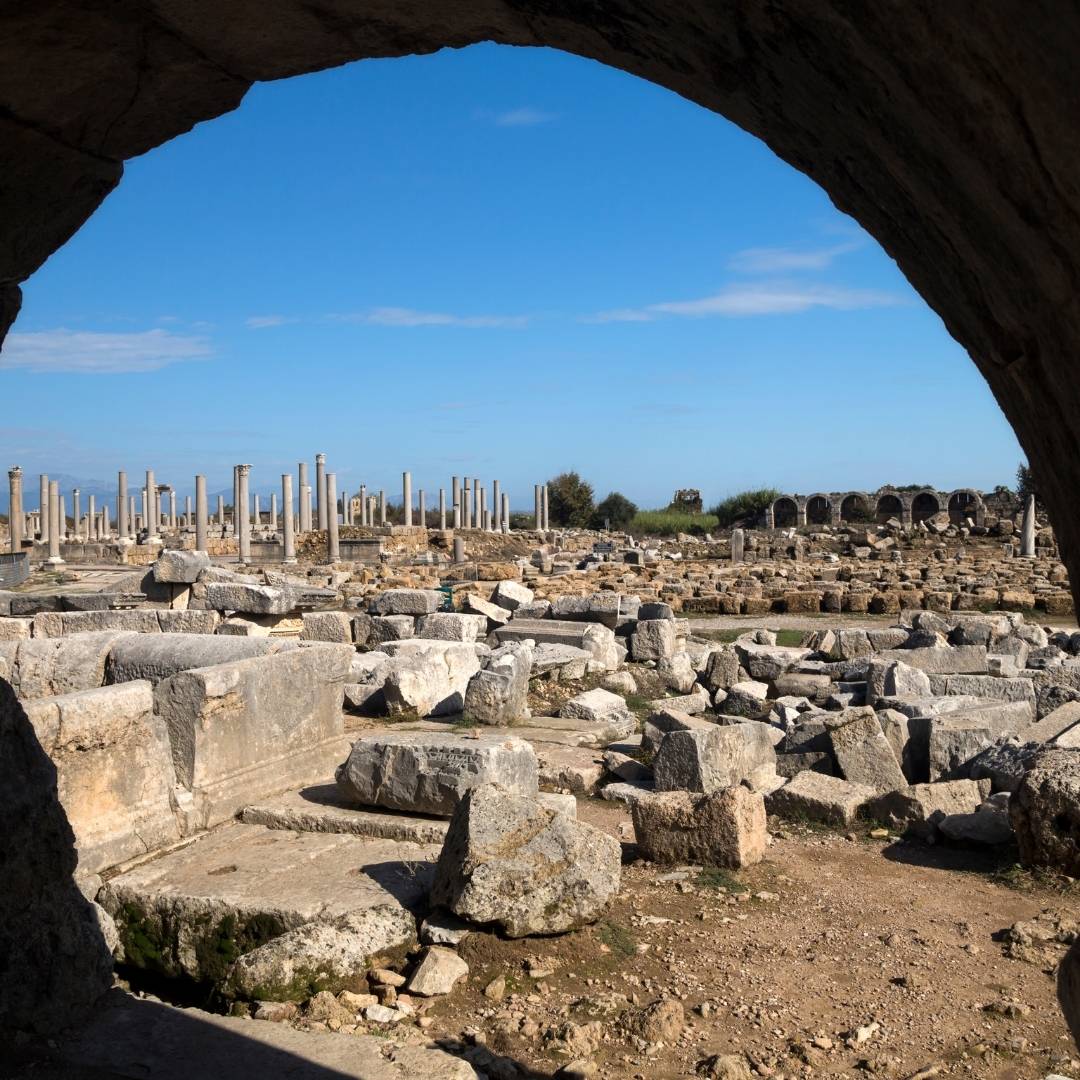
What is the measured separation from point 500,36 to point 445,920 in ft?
13.1

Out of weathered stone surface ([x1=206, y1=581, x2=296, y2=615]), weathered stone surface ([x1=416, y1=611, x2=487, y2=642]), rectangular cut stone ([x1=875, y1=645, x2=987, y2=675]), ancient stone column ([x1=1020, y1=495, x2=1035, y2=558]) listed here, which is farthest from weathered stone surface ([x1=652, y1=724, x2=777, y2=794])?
ancient stone column ([x1=1020, y1=495, x2=1035, y2=558])

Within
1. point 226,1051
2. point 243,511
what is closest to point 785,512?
point 243,511

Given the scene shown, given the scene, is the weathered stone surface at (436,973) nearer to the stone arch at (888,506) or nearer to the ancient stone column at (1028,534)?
the ancient stone column at (1028,534)

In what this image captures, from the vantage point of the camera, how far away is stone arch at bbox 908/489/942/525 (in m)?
49.7

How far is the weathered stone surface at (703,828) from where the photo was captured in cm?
626

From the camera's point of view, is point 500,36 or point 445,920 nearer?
point 500,36

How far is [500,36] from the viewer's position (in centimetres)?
251

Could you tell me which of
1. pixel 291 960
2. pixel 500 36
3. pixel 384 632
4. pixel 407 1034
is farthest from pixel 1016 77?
pixel 384 632

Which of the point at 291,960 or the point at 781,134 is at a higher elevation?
the point at 781,134

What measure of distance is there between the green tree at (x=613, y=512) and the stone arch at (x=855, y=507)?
14222mm

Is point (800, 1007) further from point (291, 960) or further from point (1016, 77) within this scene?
point (1016, 77)

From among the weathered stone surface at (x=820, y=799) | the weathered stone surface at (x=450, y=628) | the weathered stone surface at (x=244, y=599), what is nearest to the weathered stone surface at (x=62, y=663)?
the weathered stone surface at (x=820, y=799)

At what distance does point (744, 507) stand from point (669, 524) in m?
4.08

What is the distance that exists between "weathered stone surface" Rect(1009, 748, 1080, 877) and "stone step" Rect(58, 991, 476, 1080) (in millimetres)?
3953
